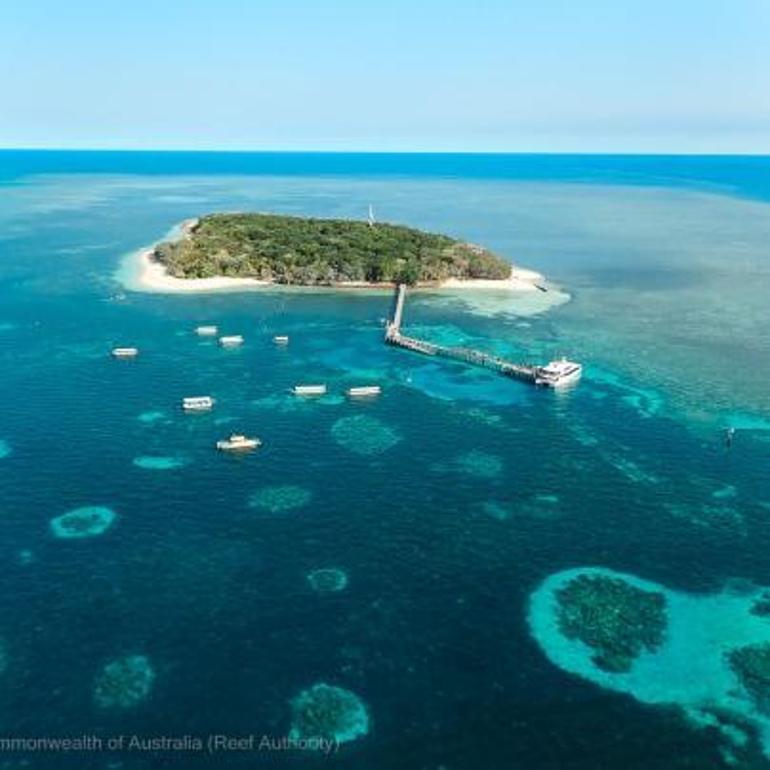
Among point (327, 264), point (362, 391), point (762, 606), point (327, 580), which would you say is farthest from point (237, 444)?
Result: point (327, 264)

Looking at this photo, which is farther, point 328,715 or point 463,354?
point 463,354

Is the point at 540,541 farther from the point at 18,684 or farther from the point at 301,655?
the point at 18,684

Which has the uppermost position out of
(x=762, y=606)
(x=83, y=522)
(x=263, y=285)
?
(x=83, y=522)

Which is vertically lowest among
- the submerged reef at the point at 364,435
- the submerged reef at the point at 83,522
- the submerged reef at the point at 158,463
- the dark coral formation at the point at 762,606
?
the dark coral formation at the point at 762,606

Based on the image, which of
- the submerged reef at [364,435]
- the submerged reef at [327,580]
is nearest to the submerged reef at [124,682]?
the submerged reef at [327,580]

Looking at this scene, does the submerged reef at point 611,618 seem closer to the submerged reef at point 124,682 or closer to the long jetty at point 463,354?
the submerged reef at point 124,682

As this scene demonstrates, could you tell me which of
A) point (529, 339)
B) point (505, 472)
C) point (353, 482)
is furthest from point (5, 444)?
point (529, 339)

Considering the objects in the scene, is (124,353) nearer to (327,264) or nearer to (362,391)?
(362,391)
